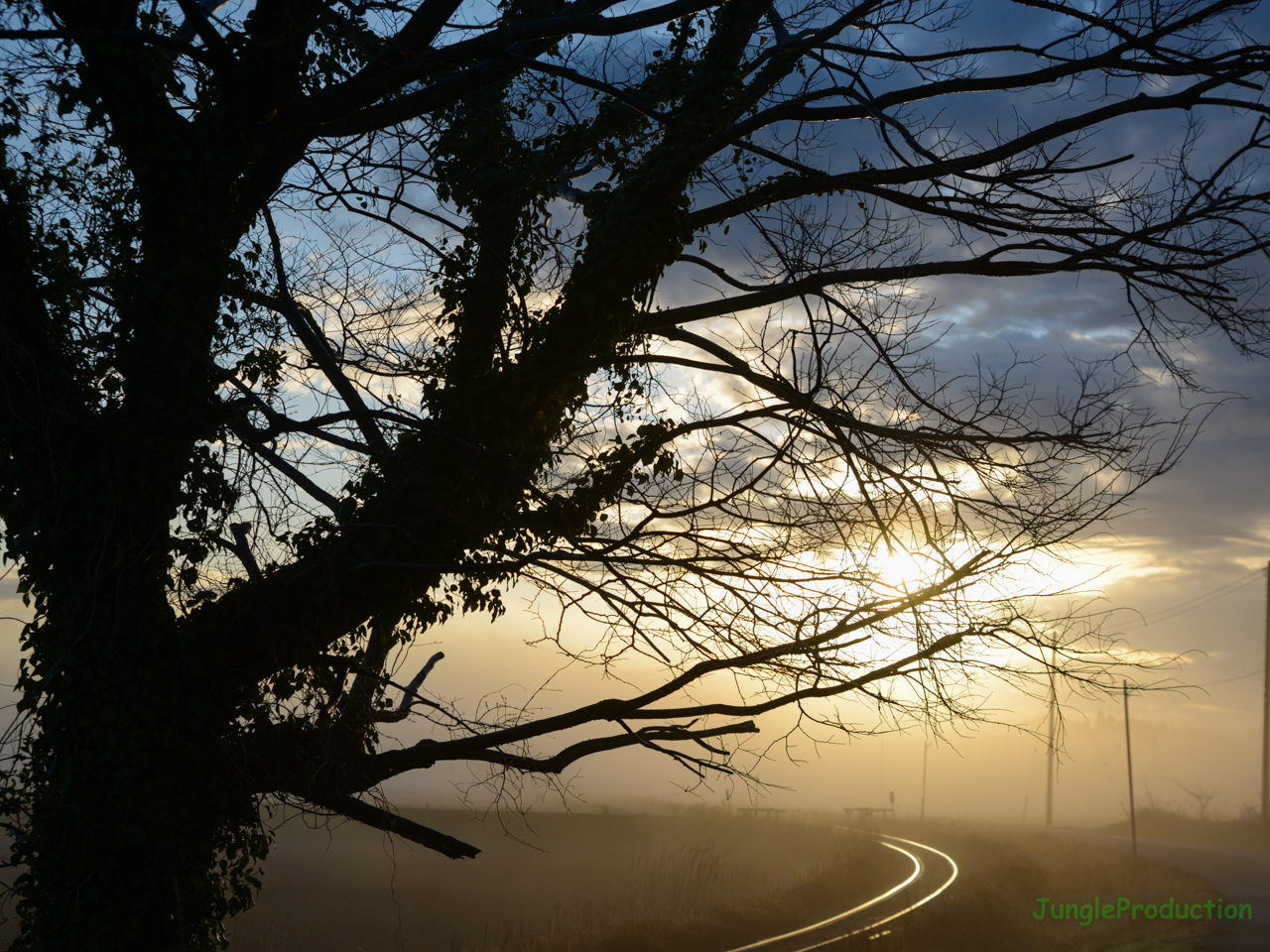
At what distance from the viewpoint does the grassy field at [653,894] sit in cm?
1719

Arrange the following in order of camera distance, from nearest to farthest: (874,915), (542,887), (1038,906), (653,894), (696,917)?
(696,917) → (874,915) → (1038,906) → (653,894) → (542,887)

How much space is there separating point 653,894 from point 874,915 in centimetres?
647

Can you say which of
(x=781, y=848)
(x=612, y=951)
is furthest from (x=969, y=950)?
(x=781, y=848)

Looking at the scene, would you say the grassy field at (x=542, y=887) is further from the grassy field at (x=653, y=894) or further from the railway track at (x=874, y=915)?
the railway track at (x=874, y=915)

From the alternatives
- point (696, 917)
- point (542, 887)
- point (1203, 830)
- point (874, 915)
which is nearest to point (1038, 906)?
point (874, 915)

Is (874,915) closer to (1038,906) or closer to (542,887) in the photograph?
(1038,906)

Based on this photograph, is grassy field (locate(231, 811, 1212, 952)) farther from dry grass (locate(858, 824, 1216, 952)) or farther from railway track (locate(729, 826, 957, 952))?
railway track (locate(729, 826, 957, 952))

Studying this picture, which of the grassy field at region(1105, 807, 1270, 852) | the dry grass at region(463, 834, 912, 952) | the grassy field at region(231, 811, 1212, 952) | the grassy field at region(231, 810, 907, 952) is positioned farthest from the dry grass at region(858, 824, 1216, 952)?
the grassy field at region(1105, 807, 1270, 852)

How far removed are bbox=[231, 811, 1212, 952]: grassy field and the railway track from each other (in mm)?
566

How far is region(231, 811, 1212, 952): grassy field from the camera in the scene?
17.2 meters

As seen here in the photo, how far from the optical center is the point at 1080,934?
61.2 ft

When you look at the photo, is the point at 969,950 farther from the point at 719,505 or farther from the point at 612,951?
the point at 719,505

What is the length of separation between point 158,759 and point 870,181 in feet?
19.9

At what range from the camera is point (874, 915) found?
20.4m
